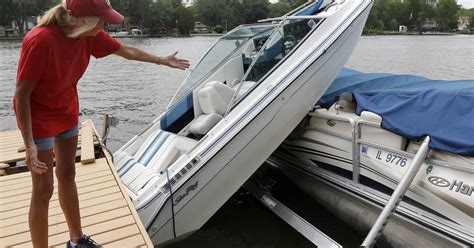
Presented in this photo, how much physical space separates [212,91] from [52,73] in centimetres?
305

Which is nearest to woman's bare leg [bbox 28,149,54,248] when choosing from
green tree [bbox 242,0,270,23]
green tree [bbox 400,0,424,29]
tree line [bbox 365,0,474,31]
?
green tree [bbox 242,0,270,23]

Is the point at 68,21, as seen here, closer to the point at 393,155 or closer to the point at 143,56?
the point at 143,56

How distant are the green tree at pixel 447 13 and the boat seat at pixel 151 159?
11041 centimetres

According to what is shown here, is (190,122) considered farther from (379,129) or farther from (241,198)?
(379,129)

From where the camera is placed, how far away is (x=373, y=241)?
146 inches

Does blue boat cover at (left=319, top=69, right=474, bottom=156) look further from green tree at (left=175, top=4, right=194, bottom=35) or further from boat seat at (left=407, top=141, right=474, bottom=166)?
green tree at (left=175, top=4, right=194, bottom=35)

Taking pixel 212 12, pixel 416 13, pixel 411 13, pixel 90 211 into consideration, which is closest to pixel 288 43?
pixel 90 211

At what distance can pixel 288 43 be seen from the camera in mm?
5648

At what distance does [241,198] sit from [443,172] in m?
3.02

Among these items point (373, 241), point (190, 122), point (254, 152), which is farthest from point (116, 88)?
point (373, 241)

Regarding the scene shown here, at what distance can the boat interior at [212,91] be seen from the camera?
509 centimetres

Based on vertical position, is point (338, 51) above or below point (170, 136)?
above

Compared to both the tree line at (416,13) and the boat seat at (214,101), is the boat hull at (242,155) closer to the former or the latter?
the boat seat at (214,101)

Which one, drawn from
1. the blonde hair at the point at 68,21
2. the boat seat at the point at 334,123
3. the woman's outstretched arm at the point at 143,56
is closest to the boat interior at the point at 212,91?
the boat seat at the point at 334,123
